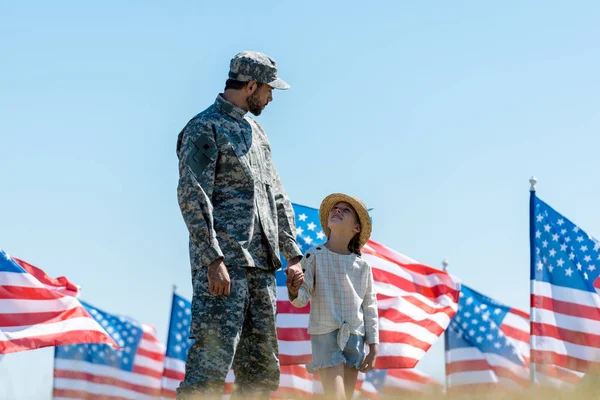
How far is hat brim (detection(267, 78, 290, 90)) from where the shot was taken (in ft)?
22.0

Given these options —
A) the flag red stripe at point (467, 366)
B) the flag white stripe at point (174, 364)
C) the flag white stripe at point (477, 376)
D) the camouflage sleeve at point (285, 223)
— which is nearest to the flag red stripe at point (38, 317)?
the camouflage sleeve at point (285, 223)

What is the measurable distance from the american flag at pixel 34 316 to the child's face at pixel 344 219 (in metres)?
5.95

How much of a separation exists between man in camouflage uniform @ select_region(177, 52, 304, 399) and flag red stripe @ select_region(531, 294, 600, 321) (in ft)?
29.9

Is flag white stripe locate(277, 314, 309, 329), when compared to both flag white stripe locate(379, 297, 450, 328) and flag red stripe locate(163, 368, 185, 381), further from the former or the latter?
flag red stripe locate(163, 368, 185, 381)

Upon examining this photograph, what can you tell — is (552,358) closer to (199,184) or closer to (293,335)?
(293,335)

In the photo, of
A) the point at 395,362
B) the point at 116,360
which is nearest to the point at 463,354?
the point at 116,360

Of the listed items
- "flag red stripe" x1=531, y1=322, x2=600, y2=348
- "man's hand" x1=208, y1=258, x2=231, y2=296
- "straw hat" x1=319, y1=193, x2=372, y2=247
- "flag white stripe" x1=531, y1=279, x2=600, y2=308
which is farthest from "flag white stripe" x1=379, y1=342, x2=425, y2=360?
"man's hand" x1=208, y1=258, x2=231, y2=296

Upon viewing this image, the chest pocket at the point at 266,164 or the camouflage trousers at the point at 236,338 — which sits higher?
the chest pocket at the point at 266,164

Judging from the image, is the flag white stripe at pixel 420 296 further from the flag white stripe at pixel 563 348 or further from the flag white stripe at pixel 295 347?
the flag white stripe at pixel 563 348

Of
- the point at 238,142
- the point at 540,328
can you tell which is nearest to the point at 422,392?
the point at 238,142

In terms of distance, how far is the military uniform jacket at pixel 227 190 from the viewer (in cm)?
620

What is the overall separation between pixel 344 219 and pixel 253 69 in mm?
1736

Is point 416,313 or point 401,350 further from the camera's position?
point 416,313

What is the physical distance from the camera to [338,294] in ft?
25.4
